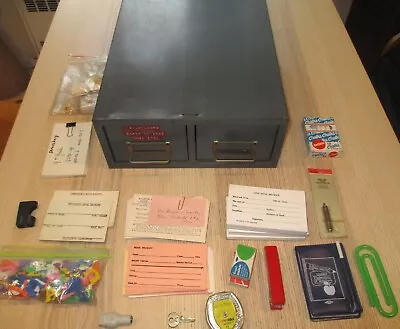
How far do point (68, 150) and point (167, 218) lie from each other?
0.26 m

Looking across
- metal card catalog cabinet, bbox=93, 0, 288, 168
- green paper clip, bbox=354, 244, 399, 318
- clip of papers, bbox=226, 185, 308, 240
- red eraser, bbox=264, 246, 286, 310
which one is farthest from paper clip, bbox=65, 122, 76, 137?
green paper clip, bbox=354, 244, 399, 318

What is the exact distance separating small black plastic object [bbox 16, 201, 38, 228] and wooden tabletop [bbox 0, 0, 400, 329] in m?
0.01

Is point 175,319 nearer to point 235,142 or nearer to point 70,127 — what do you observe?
point 235,142

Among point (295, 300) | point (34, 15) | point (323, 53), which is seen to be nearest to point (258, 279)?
point (295, 300)

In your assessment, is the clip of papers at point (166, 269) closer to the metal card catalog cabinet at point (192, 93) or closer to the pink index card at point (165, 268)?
the pink index card at point (165, 268)

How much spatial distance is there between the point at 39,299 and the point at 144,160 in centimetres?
30

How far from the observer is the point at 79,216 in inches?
25.1

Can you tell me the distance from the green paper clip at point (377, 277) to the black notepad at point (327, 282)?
22 millimetres

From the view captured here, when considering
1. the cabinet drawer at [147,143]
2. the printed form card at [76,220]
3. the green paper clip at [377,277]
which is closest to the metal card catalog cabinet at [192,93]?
the cabinet drawer at [147,143]

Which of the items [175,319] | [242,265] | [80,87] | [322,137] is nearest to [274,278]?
[242,265]

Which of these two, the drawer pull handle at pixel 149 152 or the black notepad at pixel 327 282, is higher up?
the drawer pull handle at pixel 149 152

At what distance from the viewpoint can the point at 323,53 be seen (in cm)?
91

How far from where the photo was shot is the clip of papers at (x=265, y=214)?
2.02 ft

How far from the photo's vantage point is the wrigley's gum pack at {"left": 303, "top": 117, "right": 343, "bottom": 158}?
0.71 m
